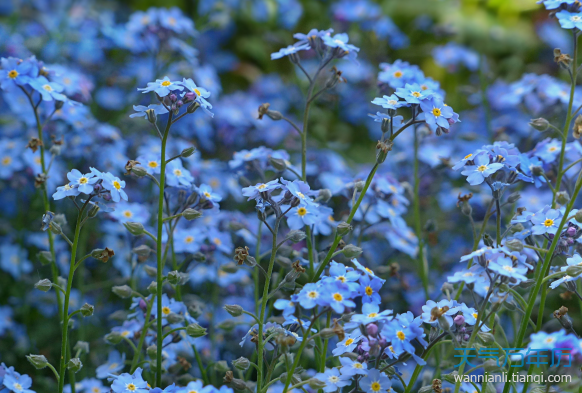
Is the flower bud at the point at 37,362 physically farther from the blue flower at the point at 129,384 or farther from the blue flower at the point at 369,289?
the blue flower at the point at 369,289

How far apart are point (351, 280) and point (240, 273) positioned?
1134 millimetres

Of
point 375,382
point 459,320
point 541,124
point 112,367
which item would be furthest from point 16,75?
point 541,124

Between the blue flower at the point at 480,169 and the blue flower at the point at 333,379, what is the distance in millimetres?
728

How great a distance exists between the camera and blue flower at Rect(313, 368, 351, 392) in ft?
5.49

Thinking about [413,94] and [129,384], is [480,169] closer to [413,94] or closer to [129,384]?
[413,94]

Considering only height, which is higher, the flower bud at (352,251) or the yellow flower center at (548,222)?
the yellow flower center at (548,222)

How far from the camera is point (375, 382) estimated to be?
1703mm

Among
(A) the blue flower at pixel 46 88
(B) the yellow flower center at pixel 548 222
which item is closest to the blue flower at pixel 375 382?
(B) the yellow flower center at pixel 548 222

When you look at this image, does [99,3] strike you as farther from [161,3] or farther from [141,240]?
[141,240]

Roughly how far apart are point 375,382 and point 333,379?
0.41 feet

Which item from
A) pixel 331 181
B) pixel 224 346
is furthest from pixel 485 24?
pixel 224 346

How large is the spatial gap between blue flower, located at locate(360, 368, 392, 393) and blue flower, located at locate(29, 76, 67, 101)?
1494 mm

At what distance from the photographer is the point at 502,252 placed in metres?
1.62

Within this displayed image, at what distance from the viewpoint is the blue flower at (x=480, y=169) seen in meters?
1.82
